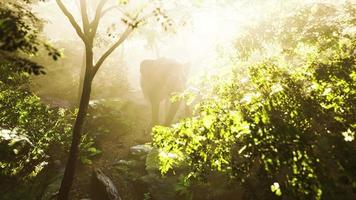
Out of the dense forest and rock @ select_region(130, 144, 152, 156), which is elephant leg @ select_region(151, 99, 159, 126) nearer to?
the dense forest

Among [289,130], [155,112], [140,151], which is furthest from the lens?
[155,112]

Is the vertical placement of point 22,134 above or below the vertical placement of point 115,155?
below

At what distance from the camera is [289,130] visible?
415cm

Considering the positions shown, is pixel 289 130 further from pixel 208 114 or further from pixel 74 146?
pixel 74 146

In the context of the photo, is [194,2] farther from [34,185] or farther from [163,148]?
[34,185]

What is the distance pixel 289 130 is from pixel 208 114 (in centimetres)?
140

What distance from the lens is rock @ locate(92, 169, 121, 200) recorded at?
38.0ft

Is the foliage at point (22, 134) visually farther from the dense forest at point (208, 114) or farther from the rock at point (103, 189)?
the rock at point (103, 189)

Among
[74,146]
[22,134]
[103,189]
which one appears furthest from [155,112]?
[74,146]

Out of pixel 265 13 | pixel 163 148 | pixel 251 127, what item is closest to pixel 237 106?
pixel 251 127

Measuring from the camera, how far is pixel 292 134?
13.5 ft

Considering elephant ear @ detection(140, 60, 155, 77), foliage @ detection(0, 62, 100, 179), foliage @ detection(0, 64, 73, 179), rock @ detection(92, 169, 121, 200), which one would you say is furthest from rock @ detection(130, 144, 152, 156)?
elephant ear @ detection(140, 60, 155, 77)

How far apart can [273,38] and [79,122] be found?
6557 millimetres

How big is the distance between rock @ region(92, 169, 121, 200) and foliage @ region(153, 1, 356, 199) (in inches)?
279
